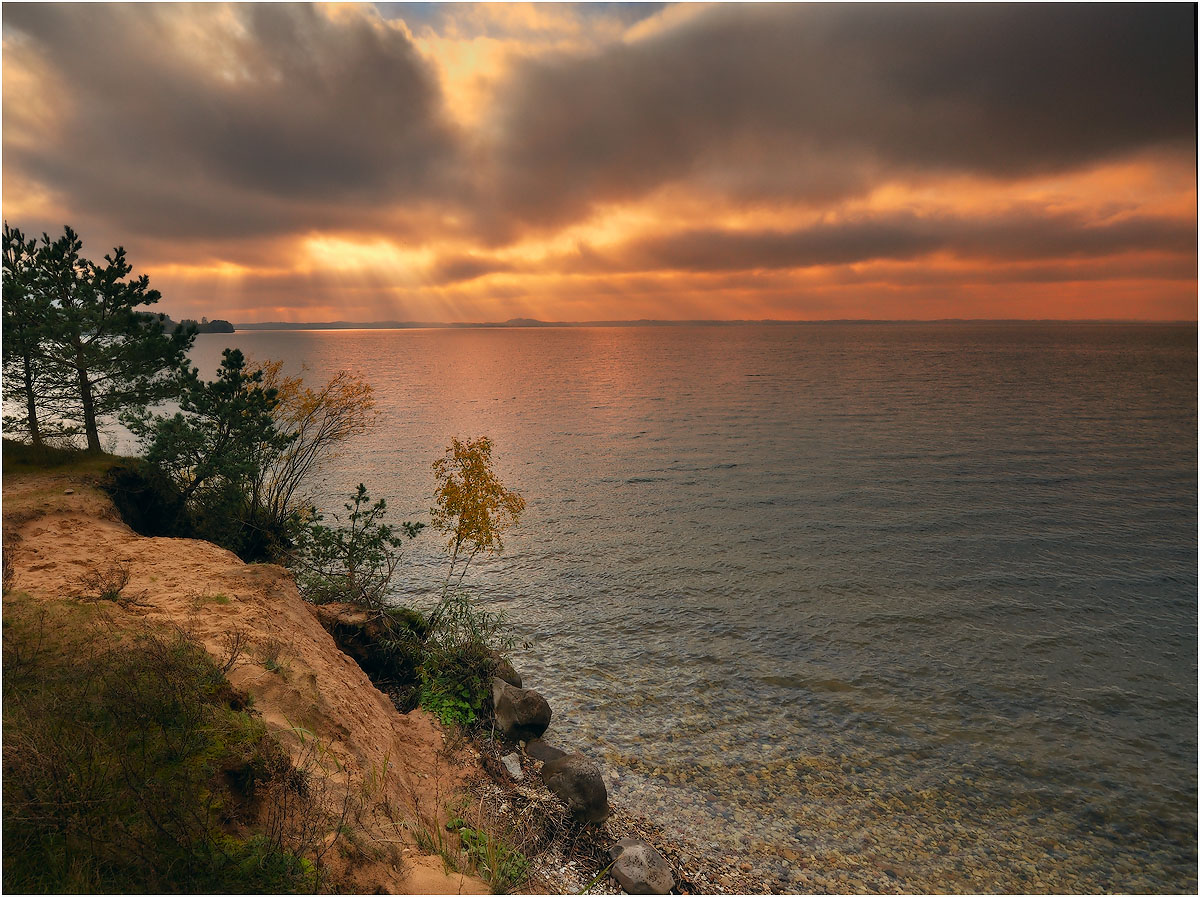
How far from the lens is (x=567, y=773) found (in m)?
11.3

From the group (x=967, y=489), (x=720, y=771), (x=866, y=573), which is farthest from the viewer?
(x=967, y=489)

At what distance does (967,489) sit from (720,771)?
92.6ft

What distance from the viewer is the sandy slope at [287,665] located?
7.48 m

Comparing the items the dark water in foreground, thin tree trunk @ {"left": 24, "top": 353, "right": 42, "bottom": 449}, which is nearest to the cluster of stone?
the dark water in foreground

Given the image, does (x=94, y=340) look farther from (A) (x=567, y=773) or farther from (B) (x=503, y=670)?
(A) (x=567, y=773)

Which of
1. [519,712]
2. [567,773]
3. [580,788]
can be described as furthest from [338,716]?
[580,788]

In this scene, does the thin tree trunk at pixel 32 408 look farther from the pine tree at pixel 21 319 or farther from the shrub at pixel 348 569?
the shrub at pixel 348 569

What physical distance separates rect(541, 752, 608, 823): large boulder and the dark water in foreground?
1.16 meters

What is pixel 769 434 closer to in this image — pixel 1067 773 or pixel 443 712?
pixel 1067 773

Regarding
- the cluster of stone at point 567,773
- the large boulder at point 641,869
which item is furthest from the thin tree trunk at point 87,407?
the large boulder at point 641,869

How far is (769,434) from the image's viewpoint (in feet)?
158

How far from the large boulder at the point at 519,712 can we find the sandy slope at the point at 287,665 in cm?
154

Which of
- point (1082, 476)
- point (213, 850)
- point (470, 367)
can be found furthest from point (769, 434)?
point (470, 367)

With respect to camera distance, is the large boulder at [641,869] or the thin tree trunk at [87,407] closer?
the large boulder at [641,869]
